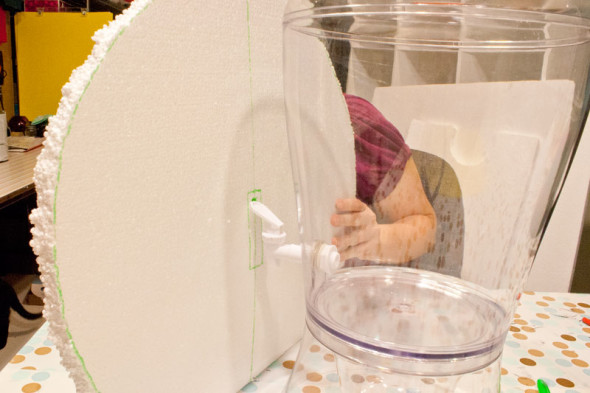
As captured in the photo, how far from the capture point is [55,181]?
243 millimetres

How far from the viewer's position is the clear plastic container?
32cm

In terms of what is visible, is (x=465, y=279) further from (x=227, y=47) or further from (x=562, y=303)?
(x=562, y=303)

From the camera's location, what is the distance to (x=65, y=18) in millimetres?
1736

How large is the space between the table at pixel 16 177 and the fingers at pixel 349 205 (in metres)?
0.77

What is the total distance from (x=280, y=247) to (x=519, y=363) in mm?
320

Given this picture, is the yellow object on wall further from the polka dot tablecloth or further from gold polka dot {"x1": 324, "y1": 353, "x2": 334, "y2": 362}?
gold polka dot {"x1": 324, "y1": 353, "x2": 334, "y2": 362}

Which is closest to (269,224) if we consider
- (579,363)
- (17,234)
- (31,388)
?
(31,388)

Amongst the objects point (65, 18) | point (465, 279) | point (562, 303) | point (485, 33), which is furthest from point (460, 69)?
point (65, 18)

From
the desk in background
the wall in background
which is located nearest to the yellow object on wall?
the wall in background

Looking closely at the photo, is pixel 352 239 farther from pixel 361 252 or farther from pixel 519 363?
pixel 519 363

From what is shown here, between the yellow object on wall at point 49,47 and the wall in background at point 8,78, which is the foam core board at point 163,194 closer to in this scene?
the yellow object on wall at point 49,47

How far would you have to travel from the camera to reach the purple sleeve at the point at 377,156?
369 mm

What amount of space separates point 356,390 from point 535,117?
241 mm

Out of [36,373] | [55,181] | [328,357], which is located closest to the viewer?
[55,181]
